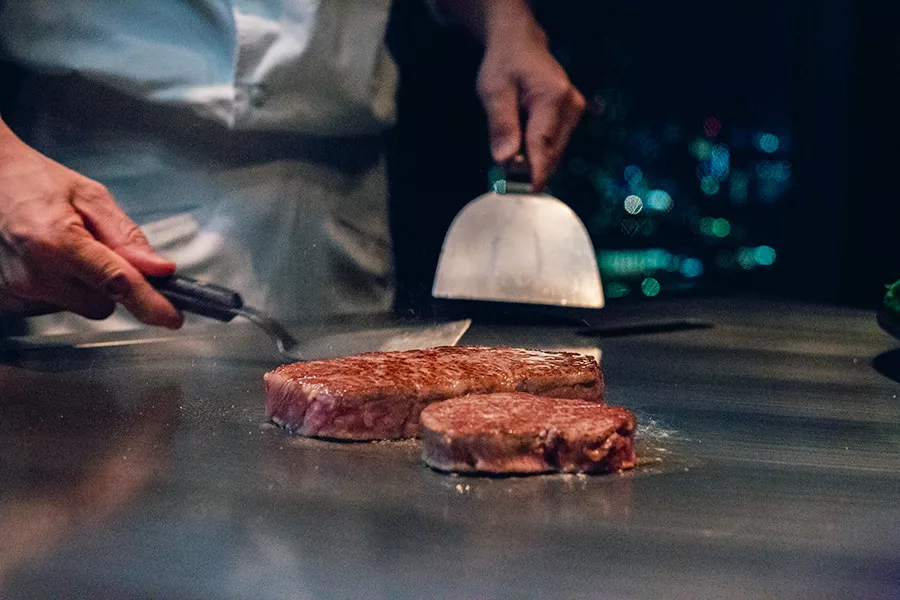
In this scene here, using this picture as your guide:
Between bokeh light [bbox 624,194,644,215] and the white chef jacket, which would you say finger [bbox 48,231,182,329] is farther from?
bokeh light [bbox 624,194,644,215]

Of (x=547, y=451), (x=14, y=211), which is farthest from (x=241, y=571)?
(x=14, y=211)

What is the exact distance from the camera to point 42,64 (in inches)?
96.2

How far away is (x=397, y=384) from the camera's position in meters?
1.39

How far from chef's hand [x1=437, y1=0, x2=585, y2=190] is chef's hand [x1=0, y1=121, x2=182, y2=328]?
921 mm

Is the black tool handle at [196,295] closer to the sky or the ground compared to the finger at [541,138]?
closer to the ground

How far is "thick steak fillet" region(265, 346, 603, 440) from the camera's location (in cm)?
136

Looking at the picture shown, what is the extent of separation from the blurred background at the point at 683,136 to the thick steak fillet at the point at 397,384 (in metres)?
2.32

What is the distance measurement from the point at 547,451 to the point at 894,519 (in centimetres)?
39

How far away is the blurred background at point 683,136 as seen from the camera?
156 inches

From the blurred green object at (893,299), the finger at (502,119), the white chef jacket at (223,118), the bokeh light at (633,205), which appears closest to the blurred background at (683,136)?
the bokeh light at (633,205)

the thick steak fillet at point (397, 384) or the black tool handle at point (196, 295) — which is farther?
the black tool handle at point (196, 295)

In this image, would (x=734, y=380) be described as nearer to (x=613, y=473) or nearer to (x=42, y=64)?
(x=613, y=473)

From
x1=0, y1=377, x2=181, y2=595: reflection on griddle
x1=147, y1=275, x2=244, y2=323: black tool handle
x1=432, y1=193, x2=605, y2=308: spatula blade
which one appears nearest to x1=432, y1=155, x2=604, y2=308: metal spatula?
x1=432, y1=193, x2=605, y2=308: spatula blade

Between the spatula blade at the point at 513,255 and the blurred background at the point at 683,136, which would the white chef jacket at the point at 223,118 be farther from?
the blurred background at the point at 683,136
